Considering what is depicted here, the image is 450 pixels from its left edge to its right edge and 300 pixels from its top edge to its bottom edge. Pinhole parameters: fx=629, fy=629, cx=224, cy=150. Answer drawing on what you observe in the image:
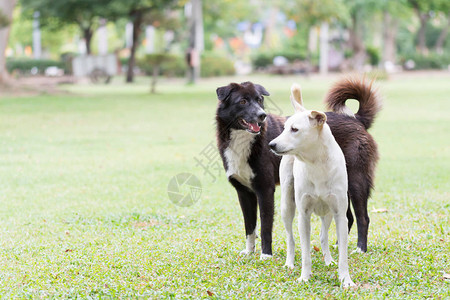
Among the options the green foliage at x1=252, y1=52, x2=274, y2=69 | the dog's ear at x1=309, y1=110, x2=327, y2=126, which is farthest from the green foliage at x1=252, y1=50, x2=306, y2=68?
the dog's ear at x1=309, y1=110, x2=327, y2=126

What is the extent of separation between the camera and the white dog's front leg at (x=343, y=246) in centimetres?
462

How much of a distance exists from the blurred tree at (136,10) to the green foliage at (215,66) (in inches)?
257

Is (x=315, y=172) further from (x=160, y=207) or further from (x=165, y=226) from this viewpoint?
(x=160, y=207)

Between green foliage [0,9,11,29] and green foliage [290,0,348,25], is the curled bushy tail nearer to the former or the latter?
green foliage [0,9,11,29]

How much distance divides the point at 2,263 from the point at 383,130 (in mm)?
11615

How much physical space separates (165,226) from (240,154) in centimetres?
185

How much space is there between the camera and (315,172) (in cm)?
452

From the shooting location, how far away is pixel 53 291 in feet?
15.3

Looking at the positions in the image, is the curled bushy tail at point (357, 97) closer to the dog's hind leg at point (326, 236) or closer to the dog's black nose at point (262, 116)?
the dog's black nose at point (262, 116)

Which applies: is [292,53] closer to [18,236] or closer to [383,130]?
[383,130]

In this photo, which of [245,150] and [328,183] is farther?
[245,150]

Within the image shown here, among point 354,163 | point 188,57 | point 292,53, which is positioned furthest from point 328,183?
point 292,53

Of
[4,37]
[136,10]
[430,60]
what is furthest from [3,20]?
[430,60]

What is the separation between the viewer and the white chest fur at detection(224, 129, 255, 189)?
5.40m
